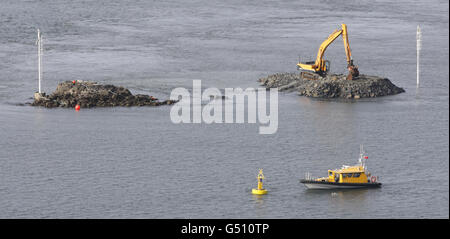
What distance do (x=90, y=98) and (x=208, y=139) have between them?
73.4ft

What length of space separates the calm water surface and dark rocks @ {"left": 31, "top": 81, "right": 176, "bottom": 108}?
2374mm

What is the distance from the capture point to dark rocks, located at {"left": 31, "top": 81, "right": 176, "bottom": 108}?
120 m

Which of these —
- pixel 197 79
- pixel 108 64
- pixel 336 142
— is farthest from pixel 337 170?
pixel 108 64

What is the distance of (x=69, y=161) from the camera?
3728 inches

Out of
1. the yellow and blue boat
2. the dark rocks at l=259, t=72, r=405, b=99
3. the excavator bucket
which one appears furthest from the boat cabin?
the excavator bucket

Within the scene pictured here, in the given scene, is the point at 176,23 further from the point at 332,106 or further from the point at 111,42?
the point at 332,106

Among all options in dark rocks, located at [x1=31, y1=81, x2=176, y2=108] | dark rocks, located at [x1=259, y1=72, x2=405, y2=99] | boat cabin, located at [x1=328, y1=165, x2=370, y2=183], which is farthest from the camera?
dark rocks, located at [x1=259, y1=72, x2=405, y2=99]

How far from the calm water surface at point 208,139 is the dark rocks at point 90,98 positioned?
237 cm

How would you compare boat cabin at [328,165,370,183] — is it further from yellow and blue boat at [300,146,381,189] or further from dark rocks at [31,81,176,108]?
dark rocks at [31,81,176,108]

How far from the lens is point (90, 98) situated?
121 metres

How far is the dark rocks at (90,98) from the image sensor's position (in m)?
120

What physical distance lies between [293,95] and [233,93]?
7537 mm

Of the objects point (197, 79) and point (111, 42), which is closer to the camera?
point (197, 79)

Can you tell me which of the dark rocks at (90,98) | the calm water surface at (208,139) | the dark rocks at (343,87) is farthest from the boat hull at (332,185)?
the dark rocks at (343,87)
